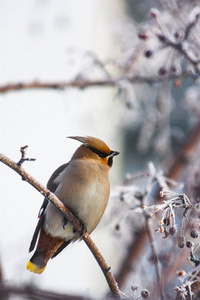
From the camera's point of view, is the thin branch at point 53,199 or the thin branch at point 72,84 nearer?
the thin branch at point 53,199

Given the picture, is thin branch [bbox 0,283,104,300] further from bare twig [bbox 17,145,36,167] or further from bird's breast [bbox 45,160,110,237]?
bird's breast [bbox 45,160,110,237]

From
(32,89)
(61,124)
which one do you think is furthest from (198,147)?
(61,124)

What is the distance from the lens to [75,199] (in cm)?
223

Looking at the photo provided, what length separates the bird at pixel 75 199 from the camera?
225 cm

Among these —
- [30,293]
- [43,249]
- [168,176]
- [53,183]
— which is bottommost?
[30,293]

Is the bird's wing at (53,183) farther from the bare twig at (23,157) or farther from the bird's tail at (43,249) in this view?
the bare twig at (23,157)

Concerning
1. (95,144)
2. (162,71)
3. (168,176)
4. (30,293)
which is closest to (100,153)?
(95,144)

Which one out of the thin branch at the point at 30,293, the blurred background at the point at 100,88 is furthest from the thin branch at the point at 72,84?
the thin branch at the point at 30,293

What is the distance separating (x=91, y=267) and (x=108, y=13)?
3.32m

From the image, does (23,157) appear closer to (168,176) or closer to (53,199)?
(53,199)

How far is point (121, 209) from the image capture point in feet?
8.30

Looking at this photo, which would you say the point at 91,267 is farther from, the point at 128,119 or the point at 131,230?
the point at 131,230

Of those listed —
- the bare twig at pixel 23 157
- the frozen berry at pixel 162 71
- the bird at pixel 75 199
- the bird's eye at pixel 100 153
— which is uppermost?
the frozen berry at pixel 162 71

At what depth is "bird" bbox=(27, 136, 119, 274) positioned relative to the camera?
7.37ft
